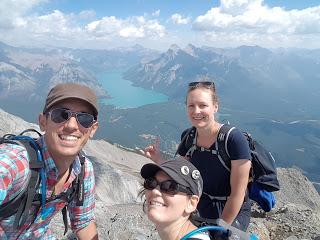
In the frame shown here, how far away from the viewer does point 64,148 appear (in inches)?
226

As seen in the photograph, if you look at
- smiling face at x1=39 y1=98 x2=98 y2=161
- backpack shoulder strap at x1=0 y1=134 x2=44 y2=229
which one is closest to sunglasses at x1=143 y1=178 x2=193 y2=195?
smiling face at x1=39 y1=98 x2=98 y2=161

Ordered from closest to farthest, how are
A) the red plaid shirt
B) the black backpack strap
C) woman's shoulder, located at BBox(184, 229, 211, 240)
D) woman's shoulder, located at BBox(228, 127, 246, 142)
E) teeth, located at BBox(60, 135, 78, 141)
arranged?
the red plaid shirt → woman's shoulder, located at BBox(184, 229, 211, 240) → teeth, located at BBox(60, 135, 78, 141) → the black backpack strap → woman's shoulder, located at BBox(228, 127, 246, 142)

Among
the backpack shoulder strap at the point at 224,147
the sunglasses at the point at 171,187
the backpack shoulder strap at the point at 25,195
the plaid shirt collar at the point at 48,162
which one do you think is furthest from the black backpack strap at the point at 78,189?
the backpack shoulder strap at the point at 224,147

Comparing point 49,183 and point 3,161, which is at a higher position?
point 3,161

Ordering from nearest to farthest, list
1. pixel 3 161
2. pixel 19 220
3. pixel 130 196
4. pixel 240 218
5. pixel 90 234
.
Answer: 1. pixel 3 161
2. pixel 19 220
3. pixel 90 234
4. pixel 240 218
5. pixel 130 196

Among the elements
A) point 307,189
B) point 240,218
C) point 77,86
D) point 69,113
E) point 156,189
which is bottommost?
point 307,189

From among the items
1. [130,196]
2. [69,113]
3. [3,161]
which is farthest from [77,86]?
[130,196]

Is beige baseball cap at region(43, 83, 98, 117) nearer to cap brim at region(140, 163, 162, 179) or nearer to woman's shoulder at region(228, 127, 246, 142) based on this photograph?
cap brim at region(140, 163, 162, 179)

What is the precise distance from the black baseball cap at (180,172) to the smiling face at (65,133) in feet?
4.48

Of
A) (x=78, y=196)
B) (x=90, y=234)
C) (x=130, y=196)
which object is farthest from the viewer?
(x=130, y=196)

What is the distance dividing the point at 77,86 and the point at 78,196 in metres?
2.31

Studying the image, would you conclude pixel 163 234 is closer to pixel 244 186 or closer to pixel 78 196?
pixel 78 196

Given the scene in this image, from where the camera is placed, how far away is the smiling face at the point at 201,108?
25.7 feet

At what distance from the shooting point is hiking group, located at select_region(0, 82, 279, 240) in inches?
204
